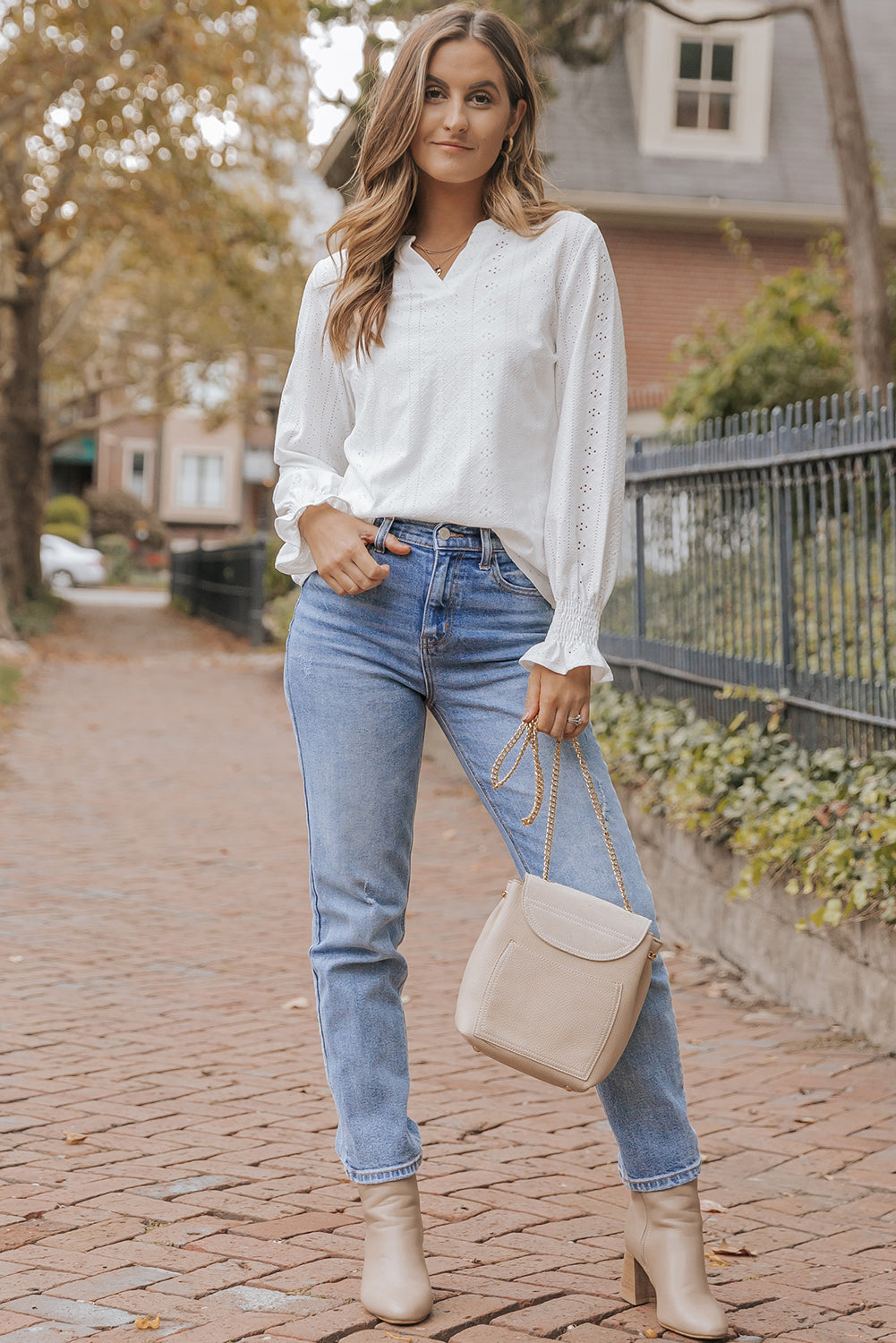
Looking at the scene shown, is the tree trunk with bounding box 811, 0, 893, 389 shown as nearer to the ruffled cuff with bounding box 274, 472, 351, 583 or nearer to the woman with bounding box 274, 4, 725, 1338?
the woman with bounding box 274, 4, 725, 1338

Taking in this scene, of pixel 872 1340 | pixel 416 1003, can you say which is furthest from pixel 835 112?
pixel 872 1340

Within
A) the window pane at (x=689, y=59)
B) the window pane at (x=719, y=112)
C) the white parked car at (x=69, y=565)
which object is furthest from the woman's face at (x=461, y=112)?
the white parked car at (x=69, y=565)

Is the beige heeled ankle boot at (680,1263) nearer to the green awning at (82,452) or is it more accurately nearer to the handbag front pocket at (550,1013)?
the handbag front pocket at (550,1013)

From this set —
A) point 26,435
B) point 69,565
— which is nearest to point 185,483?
point 69,565

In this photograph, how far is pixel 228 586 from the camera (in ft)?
77.3

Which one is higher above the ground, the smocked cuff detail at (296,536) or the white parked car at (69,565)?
the white parked car at (69,565)

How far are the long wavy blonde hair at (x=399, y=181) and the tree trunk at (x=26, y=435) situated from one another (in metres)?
18.1

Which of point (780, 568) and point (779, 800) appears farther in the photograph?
point (780, 568)

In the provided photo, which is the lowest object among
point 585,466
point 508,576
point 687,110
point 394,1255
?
point 394,1255

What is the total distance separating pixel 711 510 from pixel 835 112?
182 inches

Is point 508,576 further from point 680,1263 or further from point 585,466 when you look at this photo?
point 680,1263

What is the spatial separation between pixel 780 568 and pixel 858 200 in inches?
198

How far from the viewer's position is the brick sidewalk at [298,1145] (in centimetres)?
261

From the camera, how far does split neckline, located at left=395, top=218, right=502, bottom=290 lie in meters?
2.46
